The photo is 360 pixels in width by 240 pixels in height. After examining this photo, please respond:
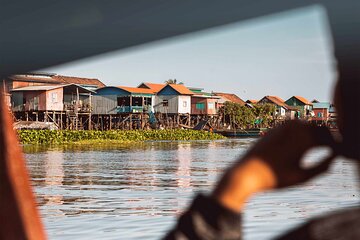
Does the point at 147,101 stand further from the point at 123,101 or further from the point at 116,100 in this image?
the point at 116,100

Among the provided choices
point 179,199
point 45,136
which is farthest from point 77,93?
A: point 179,199

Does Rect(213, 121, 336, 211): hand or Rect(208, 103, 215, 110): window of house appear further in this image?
Rect(208, 103, 215, 110): window of house

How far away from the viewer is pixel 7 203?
4.22 ft

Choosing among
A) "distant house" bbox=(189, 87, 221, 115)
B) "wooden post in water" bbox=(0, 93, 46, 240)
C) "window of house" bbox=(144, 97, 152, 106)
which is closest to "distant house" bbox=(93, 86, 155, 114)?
"window of house" bbox=(144, 97, 152, 106)

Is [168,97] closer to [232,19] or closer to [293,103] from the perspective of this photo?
[293,103]

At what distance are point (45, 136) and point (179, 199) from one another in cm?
2900

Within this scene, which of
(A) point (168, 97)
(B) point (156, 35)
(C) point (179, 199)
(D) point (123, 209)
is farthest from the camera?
(A) point (168, 97)

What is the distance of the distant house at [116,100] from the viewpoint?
5600 cm

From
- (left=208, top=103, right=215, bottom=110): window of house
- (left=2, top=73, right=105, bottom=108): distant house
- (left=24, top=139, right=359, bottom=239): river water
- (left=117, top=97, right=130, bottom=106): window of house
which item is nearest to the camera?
(left=2, top=73, right=105, bottom=108): distant house

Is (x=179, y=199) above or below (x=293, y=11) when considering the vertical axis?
below

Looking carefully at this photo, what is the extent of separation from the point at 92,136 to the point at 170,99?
19.4m

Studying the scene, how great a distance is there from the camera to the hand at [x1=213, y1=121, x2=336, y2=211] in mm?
1131

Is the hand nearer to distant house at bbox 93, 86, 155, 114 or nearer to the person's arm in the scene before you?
the person's arm

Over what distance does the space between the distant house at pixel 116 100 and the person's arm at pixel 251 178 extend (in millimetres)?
54308
